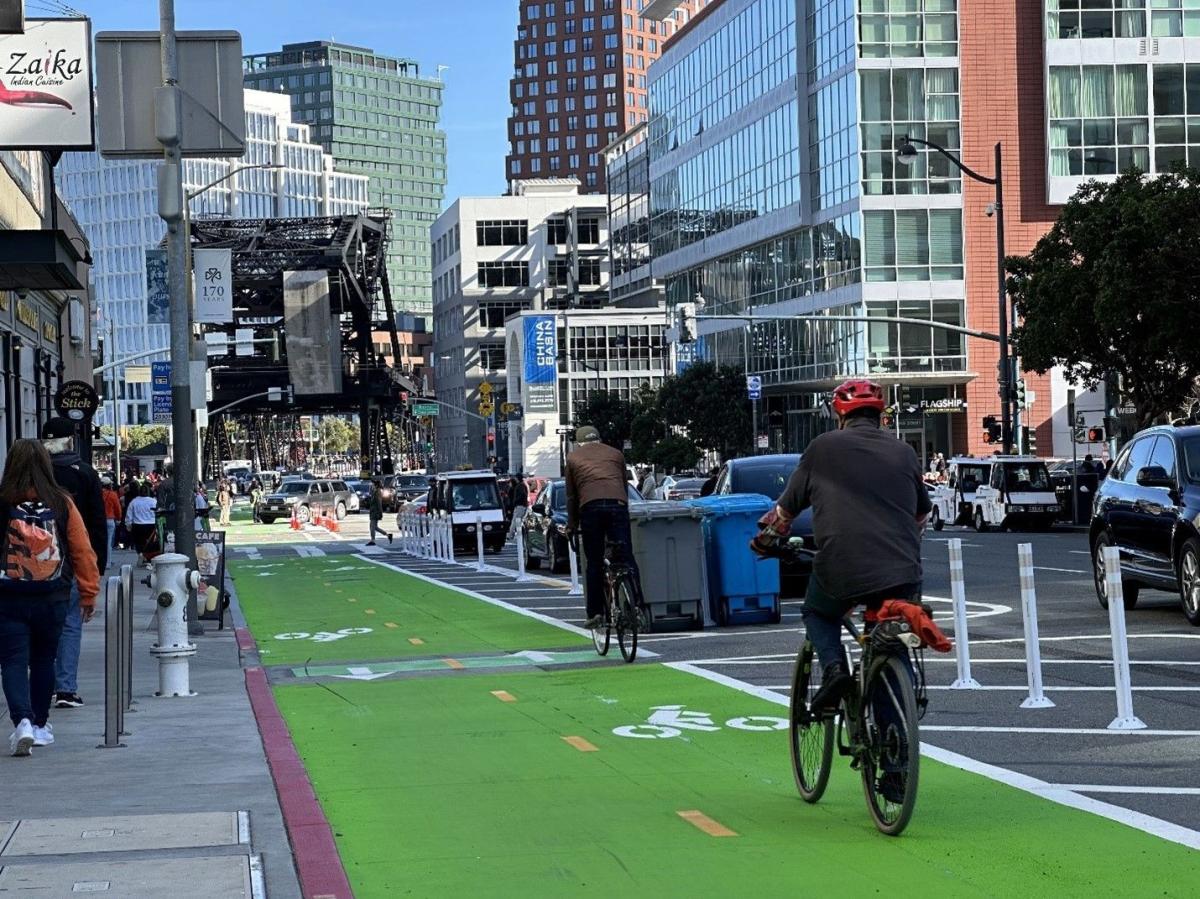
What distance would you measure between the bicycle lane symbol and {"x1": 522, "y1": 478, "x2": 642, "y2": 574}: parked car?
19360 millimetres

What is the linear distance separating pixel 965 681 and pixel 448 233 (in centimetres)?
15189

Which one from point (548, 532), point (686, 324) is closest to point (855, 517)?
point (548, 532)

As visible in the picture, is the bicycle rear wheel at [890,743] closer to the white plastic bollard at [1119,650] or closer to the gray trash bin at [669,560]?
the white plastic bollard at [1119,650]

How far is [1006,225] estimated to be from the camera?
2945 inches

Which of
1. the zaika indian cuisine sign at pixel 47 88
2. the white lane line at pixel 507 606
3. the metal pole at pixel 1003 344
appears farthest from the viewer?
the metal pole at pixel 1003 344

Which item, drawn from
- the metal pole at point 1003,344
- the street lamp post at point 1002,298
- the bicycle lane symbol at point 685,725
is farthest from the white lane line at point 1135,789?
the metal pole at point 1003,344

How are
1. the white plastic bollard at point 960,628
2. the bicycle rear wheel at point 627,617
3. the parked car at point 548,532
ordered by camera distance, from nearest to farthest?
the white plastic bollard at point 960,628 → the bicycle rear wheel at point 627,617 → the parked car at point 548,532

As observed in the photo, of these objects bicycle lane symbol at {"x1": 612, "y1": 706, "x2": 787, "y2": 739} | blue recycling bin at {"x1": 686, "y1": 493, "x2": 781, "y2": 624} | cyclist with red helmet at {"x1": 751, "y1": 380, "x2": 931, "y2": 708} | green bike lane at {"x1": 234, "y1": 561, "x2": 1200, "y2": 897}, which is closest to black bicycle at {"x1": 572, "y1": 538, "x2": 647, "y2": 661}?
green bike lane at {"x1": 234, "y1": 561, "x2": 1200, "y2": 897}

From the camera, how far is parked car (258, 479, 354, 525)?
74.4m

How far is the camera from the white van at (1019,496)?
46.9 meters

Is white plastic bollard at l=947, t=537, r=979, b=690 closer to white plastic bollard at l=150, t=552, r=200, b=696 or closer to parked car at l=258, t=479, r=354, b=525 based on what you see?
white plastic bollard at l=150, t=552, r=200, b=696

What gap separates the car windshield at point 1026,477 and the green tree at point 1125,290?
Answer: 8.17 feet

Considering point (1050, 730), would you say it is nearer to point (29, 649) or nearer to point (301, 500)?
point (29, 649)

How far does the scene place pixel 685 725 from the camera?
11.9 meters
